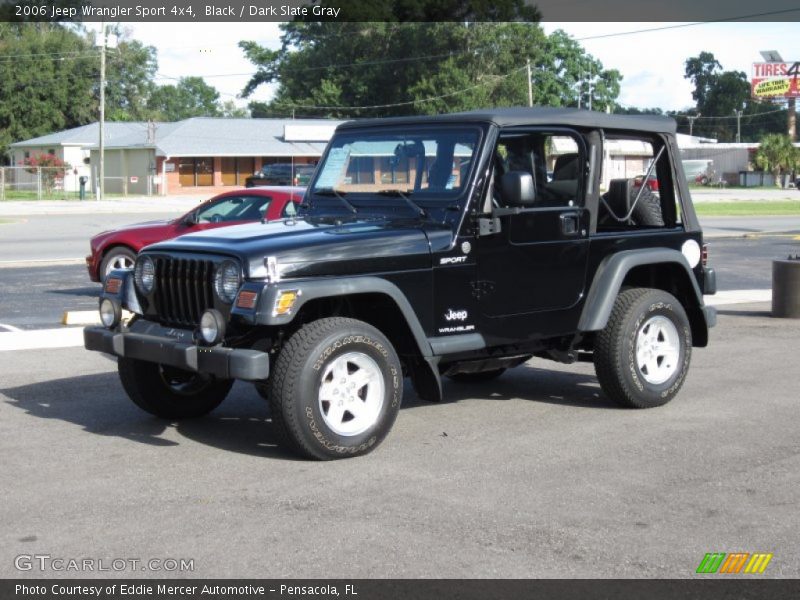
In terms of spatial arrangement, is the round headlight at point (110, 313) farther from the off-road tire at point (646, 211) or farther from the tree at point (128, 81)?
the tree at point (128, 81)

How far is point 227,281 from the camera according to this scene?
21.5 feet

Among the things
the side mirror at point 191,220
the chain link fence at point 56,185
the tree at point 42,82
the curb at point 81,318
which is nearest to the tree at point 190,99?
the tree at point 42,82

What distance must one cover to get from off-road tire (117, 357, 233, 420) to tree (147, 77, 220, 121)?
12723 cm

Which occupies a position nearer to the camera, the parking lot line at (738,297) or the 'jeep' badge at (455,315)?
the 'jeep' badge at (455,315)

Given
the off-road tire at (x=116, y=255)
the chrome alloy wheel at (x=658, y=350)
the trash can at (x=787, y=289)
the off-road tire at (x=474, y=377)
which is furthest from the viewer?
the off-road tire at (x=116, y=255)

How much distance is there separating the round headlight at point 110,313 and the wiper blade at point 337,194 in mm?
1739

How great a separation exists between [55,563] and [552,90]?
91.6 metres

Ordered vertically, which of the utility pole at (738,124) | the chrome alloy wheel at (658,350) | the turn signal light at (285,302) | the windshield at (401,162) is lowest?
the chrome alloy wheel at (658,350)

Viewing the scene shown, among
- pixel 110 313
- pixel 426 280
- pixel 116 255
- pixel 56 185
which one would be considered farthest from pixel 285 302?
pixel 56 185

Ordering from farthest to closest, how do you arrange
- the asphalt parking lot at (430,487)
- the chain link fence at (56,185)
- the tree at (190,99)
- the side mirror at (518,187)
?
the tree at (190,99)
the chain link fence at (56,185)
the side mirror at (518,187)
the asphalt parking lot at (430,487)

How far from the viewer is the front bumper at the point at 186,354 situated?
20.5 ft

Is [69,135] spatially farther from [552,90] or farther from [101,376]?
[101,376]

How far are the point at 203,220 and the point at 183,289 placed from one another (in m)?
7.73

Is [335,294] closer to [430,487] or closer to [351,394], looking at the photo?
[351,394]
